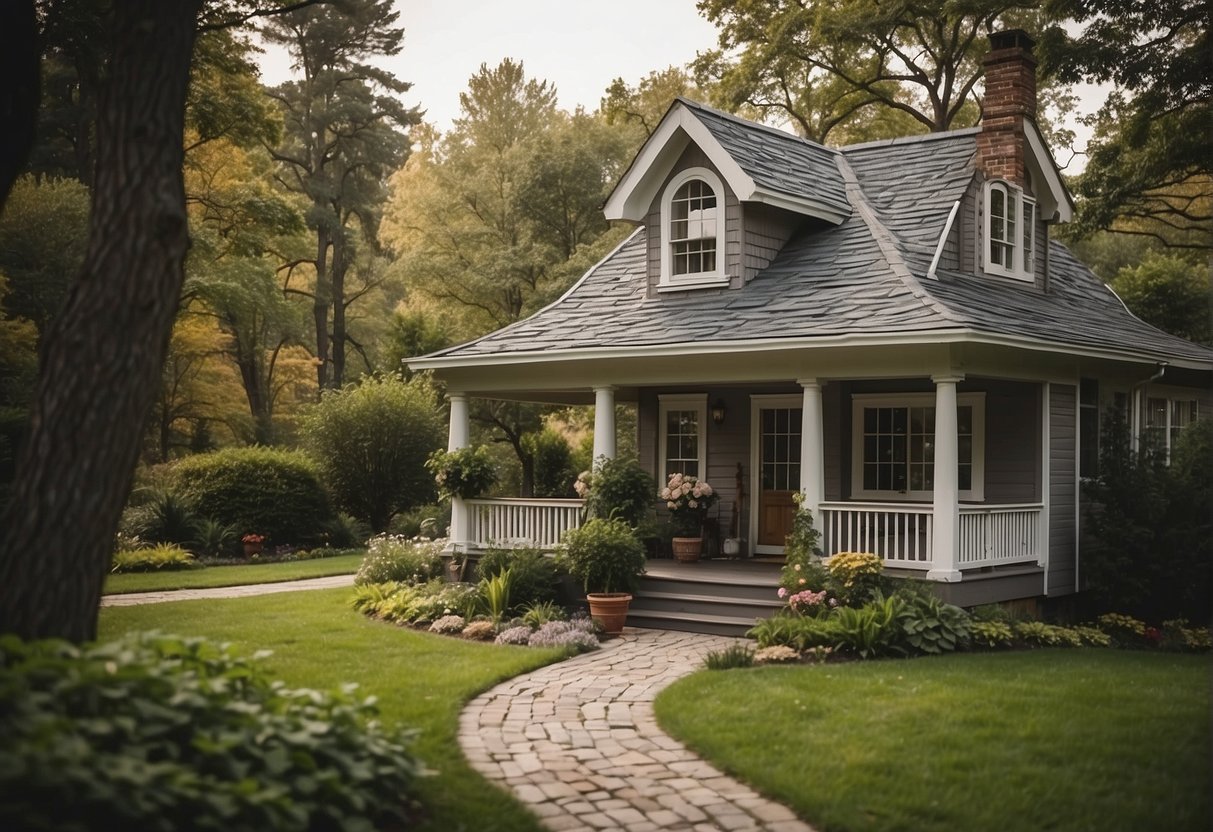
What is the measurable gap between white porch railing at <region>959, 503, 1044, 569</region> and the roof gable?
455 centimetres

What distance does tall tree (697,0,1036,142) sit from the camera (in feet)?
83.8

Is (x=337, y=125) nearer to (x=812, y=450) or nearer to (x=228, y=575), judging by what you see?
(x=228, y=575)

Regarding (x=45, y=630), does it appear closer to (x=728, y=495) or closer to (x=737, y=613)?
(x=737, y=613)

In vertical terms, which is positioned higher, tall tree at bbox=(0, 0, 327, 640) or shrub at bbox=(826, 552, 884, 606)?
tall tree at bbox=(0, 0, 327, 640)

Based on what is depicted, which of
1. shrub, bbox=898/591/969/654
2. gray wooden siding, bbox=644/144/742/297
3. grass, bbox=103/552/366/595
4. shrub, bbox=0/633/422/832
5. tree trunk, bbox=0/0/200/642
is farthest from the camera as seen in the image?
grass, bbox=103/552/366/595

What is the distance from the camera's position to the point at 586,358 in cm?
1431

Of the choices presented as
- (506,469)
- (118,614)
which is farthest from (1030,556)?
(506,469)

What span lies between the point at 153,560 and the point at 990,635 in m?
13.2

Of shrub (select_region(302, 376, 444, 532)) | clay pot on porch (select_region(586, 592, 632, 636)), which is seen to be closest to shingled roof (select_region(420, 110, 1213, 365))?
clay pot on porch (select_region(586, 592, 632, 636))

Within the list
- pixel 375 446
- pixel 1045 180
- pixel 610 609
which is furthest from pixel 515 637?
pixel 375 446

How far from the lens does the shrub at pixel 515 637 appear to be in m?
12.0

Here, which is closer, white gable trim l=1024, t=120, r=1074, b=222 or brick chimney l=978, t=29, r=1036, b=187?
brick chimney l=978, t=29, r=1036, b=187

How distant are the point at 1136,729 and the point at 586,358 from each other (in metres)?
7.89

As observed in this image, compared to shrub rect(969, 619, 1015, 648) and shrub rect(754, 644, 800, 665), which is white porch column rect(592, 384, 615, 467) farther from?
shrub rect(969, 619, 1015, 648)
